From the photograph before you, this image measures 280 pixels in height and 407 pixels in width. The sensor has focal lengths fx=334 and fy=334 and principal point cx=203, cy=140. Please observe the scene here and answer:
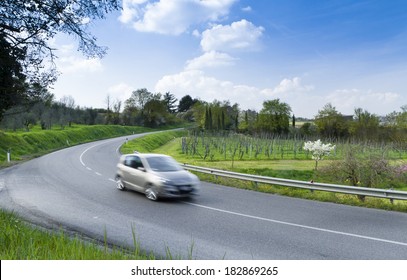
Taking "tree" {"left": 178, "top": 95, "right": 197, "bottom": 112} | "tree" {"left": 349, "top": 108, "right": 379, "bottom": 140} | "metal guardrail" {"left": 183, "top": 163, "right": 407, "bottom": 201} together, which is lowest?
"metal guardrail" {"left": 183, "top": 163, "right": 407, "bottom": 201}

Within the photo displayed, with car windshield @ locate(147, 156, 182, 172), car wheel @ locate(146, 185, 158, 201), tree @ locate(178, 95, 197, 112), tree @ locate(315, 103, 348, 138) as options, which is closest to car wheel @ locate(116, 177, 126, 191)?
car windshield @ locate(147, 156, 182, 172)

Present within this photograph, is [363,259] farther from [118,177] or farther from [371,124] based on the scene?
[371,124]

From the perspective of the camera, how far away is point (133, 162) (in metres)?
13.7

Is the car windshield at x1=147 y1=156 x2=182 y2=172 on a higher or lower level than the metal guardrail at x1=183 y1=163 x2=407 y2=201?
higher

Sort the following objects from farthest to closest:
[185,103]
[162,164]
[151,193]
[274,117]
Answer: [185,103], [274,117], [162,164], [151,193]

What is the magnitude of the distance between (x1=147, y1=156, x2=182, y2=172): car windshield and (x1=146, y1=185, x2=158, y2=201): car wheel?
76cm

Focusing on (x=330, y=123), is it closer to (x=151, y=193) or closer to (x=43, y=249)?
(x=151, y=193)

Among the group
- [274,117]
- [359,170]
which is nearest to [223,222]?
[359,170]

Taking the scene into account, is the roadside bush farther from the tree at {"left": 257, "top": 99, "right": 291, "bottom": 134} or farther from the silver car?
the tree at {"left": 257, "top": 99, "right": 291, "bottom": 134}

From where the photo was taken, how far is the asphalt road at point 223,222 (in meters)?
7.10

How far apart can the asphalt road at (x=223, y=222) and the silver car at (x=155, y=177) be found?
390 mm

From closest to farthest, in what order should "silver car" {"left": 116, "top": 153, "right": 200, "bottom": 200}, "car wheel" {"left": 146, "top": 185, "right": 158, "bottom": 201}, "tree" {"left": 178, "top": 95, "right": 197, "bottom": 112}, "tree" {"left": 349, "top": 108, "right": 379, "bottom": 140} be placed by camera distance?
"silver car" {"left": 116, "top": 153, "right": 200, "bottom": 200}, "car wheel" {"left": 146, "top": 185, "right": 158, "bottom": 201}, "tree" {"left": 349, "top": 108, "right": 379, "bottom": 140}, "tree" {"left": 178, "top": 95, "right": 197, "bottom": 112}

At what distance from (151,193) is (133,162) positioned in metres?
1.96

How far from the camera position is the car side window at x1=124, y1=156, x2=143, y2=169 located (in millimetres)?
→ 13411
